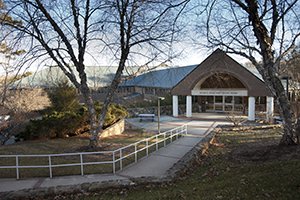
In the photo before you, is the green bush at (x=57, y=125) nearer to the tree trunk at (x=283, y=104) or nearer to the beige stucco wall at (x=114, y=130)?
the beige stucco wall at (x=114, y=130)

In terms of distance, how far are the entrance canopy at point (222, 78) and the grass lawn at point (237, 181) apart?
13225 millimetres

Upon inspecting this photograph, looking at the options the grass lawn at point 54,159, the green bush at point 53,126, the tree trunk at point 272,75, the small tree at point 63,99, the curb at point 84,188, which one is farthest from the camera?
the small tree at point 63,99

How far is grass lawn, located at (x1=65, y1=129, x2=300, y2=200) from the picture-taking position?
17.4ft

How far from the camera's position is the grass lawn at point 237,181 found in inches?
208

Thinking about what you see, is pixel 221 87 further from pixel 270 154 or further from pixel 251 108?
pixel 270 154

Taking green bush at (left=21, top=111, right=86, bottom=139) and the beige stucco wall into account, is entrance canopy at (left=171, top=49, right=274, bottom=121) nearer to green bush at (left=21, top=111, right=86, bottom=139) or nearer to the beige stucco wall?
the beige stucco wall

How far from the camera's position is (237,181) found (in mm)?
6090

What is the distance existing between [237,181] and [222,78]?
17899 millimetres

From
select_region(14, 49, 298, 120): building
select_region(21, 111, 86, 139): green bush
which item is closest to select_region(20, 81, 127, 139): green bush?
select_region(21, 111, 86, 139): green bush

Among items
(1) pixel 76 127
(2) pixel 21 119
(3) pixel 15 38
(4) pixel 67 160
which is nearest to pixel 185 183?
(4) pixel 67 160

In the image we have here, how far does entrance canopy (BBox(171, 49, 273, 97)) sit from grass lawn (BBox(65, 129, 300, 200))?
13.2 m

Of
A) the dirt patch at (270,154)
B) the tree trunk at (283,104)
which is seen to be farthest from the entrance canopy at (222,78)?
the dirt patch at (270,154)

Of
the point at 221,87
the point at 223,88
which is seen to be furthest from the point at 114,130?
the point at 221,87

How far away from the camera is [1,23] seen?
1040cm
